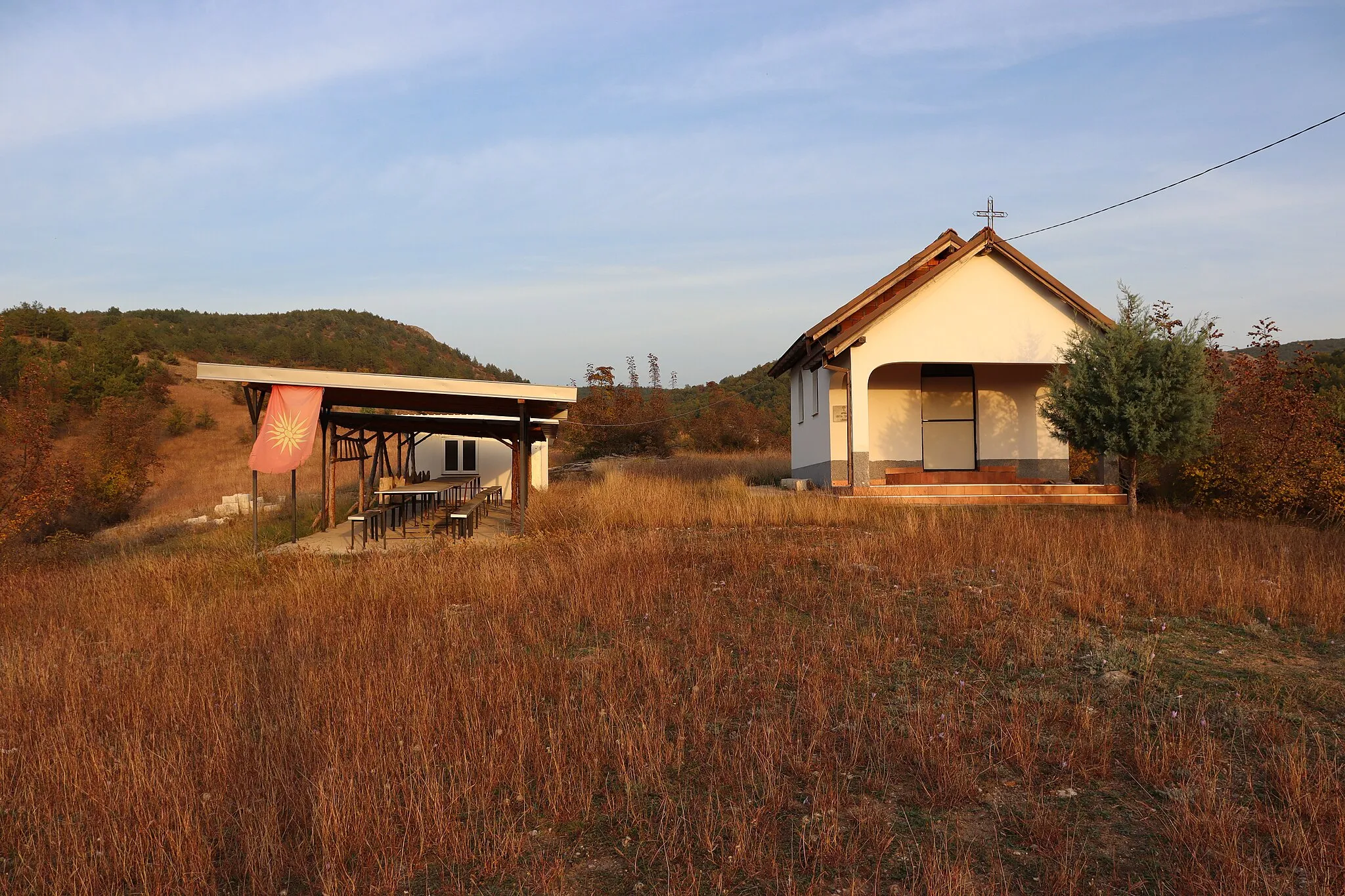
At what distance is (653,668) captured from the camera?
589 centimetres

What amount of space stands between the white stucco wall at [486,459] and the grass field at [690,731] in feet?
50.8

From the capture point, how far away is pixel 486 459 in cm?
2577

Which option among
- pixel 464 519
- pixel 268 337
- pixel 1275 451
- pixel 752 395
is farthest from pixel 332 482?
pixel 268 337

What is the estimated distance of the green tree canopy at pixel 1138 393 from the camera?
13.7 m

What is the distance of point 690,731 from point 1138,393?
39.3ft

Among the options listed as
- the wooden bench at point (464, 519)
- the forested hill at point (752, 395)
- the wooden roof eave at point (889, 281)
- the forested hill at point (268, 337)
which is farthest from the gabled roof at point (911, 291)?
the forested hill at point (268, 337)

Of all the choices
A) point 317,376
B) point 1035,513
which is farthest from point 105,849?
point 1035,513

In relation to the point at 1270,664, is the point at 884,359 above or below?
above

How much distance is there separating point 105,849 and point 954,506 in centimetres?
1424

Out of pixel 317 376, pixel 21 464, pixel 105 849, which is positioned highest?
pixel 317 376

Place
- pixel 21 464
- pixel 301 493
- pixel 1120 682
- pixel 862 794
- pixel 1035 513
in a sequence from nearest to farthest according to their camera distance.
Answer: pixel 862 794 → pixel 1120 682 → pixel 1035 513 → pixel 21 464 → pixel 301 493

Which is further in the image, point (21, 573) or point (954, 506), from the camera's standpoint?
point (954, 506)

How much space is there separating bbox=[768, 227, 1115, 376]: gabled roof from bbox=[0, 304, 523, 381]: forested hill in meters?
35.0

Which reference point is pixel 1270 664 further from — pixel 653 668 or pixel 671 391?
→ pixel 671 391
